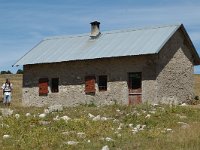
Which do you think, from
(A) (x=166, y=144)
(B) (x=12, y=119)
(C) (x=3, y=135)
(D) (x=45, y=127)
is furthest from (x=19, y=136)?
(A) (x=166, y=144)

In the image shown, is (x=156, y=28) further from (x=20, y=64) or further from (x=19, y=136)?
(x=19, y=136)

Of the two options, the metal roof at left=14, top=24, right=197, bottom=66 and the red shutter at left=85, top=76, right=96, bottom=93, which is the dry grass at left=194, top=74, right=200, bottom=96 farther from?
the red shutter at left=85, top=76, right=96, bottom=93

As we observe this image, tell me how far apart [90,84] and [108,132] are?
52.0 ft

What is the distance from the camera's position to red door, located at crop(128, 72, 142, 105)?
93.8 ft

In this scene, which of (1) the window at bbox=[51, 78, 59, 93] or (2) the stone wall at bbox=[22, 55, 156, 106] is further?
(1) the window at bbox=[51, 78, 59, 93]

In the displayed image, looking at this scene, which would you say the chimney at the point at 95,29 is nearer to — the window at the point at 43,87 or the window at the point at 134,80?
the window at the point at 43,87

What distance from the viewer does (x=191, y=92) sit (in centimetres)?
3170

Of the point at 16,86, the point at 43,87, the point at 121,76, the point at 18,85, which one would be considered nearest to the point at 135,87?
the point at 121,76

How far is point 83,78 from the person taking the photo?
30.5m

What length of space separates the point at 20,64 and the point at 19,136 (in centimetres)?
1959

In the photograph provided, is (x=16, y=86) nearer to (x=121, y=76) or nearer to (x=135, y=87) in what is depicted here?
(x=121, y=76)

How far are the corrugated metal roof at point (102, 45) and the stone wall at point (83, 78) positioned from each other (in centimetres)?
50

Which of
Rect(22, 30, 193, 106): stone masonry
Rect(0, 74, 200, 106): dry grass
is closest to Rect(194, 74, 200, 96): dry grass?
Rect(0, 74, 200, 106): dry grass

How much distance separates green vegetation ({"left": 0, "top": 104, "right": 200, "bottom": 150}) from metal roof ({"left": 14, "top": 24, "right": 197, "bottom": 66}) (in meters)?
9.36
